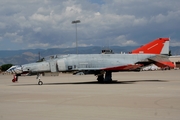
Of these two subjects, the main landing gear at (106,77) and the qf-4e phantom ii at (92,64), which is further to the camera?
the main landing gear at (106,77)

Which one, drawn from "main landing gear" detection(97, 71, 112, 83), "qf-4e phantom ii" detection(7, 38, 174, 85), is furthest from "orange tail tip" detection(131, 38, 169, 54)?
"main landing gear" detection(97, 71, 112, 83)

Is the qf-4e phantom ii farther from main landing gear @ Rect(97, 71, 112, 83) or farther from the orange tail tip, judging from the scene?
the orange tail tip

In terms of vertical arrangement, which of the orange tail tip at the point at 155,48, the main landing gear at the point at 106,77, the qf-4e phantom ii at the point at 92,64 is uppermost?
the orange tail tip at the point at 155,48

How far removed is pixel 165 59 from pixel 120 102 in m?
17.1

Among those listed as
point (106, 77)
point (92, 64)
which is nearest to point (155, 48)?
point (106, 77)

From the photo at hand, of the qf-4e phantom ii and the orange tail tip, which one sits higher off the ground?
the orange tail tip

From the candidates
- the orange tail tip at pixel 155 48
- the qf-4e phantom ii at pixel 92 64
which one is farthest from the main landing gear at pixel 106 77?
the orange tail tip at pixel 155 48

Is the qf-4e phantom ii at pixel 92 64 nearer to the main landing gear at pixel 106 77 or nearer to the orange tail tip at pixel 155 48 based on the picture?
the main landing gear at pixel 106 77

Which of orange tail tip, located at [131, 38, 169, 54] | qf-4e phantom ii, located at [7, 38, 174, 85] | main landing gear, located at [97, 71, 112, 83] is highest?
orange tail tip, located at [131, 38, 169, 54]

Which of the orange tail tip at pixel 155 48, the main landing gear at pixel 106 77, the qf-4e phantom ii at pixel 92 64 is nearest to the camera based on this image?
the qf-4e phantom ii at pixel 92 64

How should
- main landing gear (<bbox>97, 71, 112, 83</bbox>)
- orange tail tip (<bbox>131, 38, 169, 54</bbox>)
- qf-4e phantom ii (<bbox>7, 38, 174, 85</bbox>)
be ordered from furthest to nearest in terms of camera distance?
1. orange tail tip (<bbox>131, 38, 169, 54</bbox>)
2. main landing gear (<bbox>97, 71, 112, 83</bbox>)
3. qf-4e phantom ii (<bbox>7, 38, 174, 85</bbox>)

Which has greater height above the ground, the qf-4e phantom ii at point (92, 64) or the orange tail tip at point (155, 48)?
the orange tail tip at point (155, 48)

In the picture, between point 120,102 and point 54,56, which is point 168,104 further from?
point 54,56

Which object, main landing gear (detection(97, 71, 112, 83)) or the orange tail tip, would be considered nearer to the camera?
main landing gear (detection(97, 71, 112, 83))
